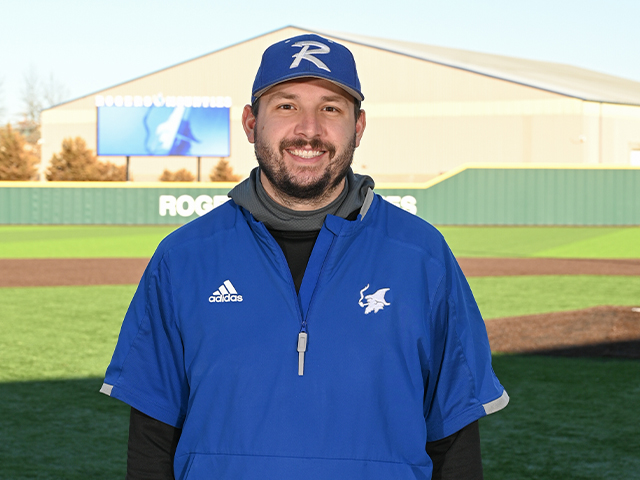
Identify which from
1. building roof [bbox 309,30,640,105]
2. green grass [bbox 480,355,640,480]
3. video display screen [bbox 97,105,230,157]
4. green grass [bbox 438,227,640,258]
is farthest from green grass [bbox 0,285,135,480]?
building roof [bbox 309,30,640,105]

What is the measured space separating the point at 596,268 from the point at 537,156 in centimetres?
3054

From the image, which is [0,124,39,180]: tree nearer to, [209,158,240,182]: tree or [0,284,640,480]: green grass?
[209,158,240,182]: tree

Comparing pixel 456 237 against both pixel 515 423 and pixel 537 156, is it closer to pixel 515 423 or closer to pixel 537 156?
pixel 515 423

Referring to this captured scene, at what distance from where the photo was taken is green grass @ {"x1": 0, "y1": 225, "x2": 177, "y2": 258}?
20297 mm

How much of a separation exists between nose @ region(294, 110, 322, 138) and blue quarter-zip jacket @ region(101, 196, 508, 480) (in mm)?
239

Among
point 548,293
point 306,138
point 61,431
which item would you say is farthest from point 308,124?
point 548,293

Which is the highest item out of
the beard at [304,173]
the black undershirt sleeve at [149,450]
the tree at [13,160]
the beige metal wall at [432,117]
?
the beige metal wall at [432,117]

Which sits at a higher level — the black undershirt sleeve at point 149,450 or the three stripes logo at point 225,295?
the three stripes logo at point 225,295

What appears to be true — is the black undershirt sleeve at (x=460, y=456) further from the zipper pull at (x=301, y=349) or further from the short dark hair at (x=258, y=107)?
the short dark hair at (x=258, y=107)

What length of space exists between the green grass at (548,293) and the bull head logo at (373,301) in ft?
28.2

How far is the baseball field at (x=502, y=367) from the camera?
4910 millimetres

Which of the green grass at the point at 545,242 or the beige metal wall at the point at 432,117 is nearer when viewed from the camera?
the green grass at the point at 545,242

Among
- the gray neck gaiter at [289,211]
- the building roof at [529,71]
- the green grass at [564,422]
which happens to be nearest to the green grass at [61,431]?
the green grass at [564,422]

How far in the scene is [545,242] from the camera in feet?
77.2
